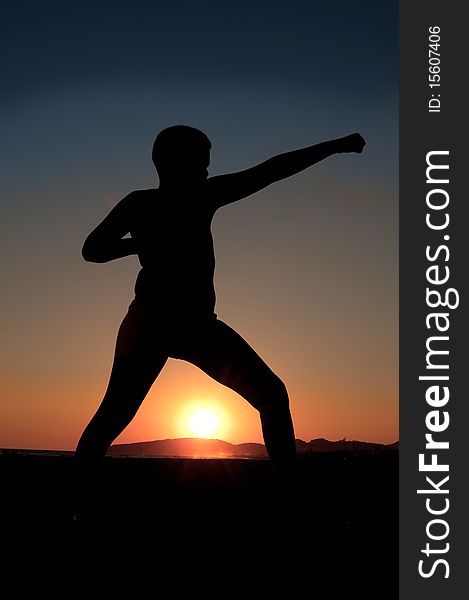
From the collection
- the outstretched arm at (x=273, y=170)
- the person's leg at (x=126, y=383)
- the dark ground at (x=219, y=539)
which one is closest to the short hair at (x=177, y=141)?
the outstretched arm at (x=273, y=170)

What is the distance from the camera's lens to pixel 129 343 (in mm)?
4469

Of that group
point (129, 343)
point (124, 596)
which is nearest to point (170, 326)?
point (129, 343)

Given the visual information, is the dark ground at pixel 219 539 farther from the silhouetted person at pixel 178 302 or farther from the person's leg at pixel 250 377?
the silhouetted person at pixel 178 302

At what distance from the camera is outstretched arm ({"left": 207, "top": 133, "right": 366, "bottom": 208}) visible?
14.9ft

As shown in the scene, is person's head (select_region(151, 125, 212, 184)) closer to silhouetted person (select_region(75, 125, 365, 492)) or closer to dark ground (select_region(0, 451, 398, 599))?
silhouetted person (select_region(75, 125, 365, 492))

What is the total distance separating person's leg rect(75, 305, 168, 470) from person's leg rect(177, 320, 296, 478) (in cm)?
16

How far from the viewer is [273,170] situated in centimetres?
457

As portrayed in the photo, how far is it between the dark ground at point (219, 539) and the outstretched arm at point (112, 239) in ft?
4.03

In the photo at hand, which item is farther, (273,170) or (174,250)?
(273,170)

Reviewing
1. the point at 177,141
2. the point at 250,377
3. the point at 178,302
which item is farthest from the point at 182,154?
the point at 250,377

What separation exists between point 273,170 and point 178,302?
2.86 feet

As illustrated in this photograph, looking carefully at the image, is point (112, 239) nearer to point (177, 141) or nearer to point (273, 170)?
point (177, 141)

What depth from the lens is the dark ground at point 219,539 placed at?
4.06m

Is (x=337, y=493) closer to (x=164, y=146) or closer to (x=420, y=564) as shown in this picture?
(x=420, y=564)
